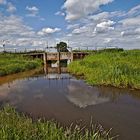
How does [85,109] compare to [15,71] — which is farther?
[15,71]

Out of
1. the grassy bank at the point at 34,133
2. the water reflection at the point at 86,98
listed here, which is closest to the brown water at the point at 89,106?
the water reflection at the point at 86,98

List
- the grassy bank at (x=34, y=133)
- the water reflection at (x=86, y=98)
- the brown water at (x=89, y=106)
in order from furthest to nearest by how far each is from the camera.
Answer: the water reflection at (x=86, y=98) → the brown water at (x=89, y=106) → the grassy bank at (x=34, y=133)

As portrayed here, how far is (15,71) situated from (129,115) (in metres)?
17.1

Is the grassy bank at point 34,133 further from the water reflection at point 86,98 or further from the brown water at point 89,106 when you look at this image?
the water reflection at point 86,98

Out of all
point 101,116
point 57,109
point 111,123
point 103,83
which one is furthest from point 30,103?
point 103,83

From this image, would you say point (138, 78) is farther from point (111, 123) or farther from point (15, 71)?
point (15, 71)

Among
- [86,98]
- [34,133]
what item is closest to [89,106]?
[86,98]

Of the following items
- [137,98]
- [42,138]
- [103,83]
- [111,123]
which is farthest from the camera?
[103,83]

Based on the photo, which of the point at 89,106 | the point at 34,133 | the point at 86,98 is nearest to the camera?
the point at 34,133

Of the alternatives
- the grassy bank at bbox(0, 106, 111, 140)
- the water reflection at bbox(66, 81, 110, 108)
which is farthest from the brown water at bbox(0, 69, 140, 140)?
the grassy bank at bbox(0, 106, 111, 140)

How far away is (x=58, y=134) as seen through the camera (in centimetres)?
493

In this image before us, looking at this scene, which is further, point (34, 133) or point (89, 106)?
point (89, 106)

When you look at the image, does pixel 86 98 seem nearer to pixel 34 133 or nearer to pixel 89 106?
pixel 89 106

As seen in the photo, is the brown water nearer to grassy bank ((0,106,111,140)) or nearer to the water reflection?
the water reflection
